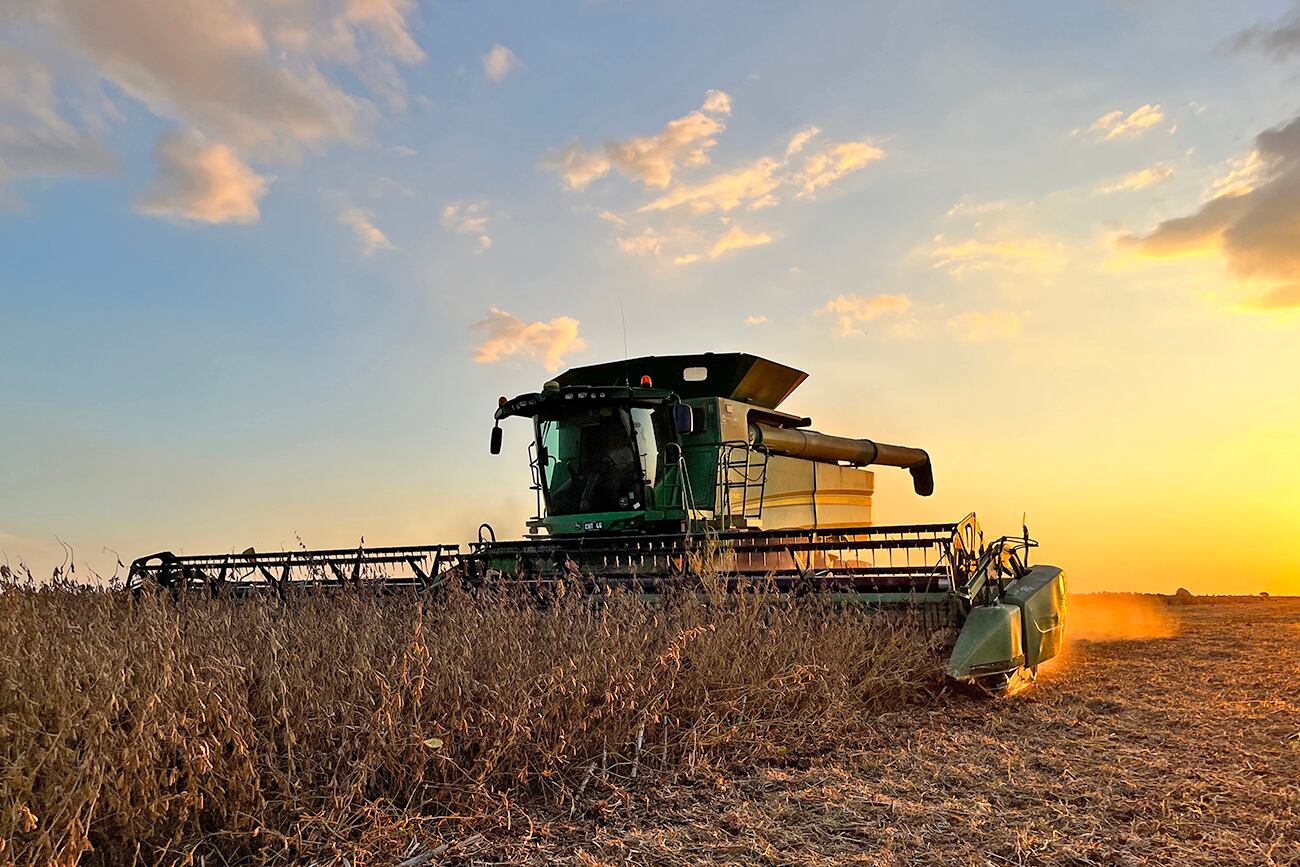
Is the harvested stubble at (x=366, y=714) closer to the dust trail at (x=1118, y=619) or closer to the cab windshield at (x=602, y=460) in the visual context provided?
the cab windshield at (x=602, y=460)

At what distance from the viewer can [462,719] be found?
371 centimetres

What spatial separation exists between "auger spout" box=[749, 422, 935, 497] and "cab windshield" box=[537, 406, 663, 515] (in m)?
1.47

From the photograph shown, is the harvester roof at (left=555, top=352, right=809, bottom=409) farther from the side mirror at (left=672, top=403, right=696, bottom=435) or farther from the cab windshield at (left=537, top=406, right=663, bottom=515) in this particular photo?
the side mirror at (left=672, top=403, right=696, bottom=435)

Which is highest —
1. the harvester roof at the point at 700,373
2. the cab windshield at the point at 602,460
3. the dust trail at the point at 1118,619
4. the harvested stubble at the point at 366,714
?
the harvester roof at the point at 700,373

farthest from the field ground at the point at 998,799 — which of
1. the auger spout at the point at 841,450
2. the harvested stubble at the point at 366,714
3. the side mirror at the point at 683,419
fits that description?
the auger spout at the point at 841,450

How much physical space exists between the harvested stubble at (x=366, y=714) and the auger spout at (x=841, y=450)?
4.42 meters

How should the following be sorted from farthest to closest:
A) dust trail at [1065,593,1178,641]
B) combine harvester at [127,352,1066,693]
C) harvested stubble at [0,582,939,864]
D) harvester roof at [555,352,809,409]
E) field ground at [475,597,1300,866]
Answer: dust trail at [1065,593,1178,641] < harvester roof at [555,352,809,409] < combine harvester at [127,352,1066,693] < field ground at [475,597,1300,866] < harvested stubble at [0,582,939,864]

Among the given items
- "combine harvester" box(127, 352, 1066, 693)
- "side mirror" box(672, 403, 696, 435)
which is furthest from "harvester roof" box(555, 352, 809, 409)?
"side mirror" box(672, 403, 696, 435)

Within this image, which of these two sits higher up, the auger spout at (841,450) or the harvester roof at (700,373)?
the harvester roof at (700,373)

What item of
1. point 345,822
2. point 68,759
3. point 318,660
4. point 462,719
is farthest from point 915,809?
point 68,759

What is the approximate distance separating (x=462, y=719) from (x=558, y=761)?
531 mm

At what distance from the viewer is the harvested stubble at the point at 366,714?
2.89 meters

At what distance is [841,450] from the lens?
11.5 meters

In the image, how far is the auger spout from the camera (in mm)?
10078
